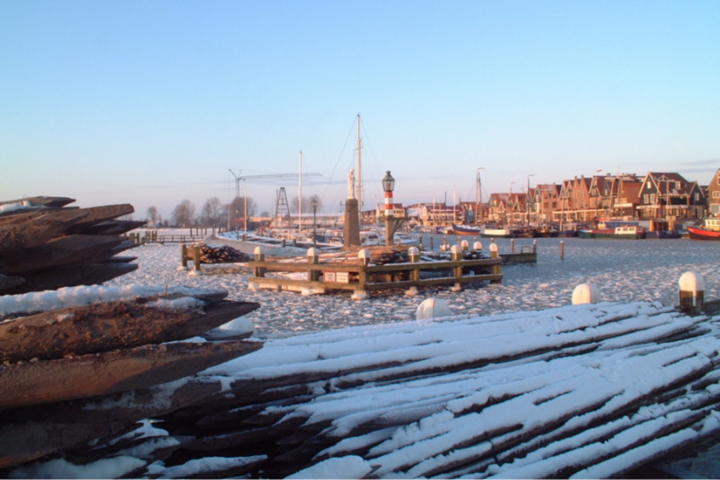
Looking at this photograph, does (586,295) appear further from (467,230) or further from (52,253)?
(467,230)

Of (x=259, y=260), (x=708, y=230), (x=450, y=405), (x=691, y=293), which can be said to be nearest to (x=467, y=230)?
(x=708, y=230)

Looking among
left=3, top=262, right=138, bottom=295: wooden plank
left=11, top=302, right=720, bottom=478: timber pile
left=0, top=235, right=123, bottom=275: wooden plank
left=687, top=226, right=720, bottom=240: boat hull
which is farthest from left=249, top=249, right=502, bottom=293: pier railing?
left=687, top=226, right=720, bottom=240: boat hull

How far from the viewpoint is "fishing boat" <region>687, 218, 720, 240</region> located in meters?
53.6

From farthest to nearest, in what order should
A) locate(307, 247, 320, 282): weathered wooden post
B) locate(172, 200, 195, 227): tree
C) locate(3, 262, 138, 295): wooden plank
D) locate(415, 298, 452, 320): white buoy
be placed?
1. locate(172, 200, 195, 227): tree
2. locate(307, 247, 320, 282): weathered wooden post
3. locate(415, 298, 452, 320): white buoy
4. locate(3, 262, 138, 295): wooden plank

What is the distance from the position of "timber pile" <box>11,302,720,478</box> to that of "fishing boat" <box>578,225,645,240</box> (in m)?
61.1

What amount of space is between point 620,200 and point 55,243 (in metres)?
89.6

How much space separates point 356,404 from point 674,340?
4770mm

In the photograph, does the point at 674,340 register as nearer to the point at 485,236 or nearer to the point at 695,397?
the point at 695,397

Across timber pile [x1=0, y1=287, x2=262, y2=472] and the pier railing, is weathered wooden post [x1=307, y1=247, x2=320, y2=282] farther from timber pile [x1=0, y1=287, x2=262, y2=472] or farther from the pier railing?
timber pile [x1=0, y1=287, x2=262, y2=472]

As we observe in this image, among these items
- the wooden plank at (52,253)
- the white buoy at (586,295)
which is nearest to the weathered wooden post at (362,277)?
the white buoy at (586,295)

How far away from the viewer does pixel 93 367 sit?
7.84 ft

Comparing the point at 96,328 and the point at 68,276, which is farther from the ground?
the point at 68,276

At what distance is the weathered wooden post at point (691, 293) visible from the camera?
7.66 m

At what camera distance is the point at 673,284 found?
648 inches
